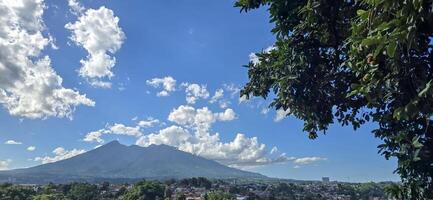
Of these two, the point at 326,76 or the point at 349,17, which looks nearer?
the point at 349,17

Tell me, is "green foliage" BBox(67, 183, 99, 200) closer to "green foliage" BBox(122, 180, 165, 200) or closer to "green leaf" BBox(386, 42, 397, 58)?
"green foliage" BBox(122, 180, 165, 200)

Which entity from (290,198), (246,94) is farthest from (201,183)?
(246,94)

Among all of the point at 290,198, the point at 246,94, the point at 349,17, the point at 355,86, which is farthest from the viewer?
the point at 290,198

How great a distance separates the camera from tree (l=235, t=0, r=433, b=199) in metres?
4.51

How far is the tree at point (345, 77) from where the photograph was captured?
4508mm

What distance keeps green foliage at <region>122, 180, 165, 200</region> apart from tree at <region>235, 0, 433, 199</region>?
230 ft

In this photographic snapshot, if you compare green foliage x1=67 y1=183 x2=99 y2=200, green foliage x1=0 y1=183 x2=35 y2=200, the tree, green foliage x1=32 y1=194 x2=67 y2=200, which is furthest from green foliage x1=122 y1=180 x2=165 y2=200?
the tree

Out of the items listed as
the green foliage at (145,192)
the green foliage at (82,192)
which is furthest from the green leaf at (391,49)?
the green foliage at (82,192)

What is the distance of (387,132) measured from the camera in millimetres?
6945

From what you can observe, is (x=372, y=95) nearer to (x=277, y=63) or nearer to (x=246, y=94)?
(x=277, y=63)

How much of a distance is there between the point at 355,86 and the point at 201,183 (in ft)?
356

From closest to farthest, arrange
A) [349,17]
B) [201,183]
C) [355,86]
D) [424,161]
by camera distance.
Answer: [355,86], [424,161], [349,17], [201,183]

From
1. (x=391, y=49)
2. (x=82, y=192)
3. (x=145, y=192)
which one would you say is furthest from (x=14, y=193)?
(x=391, y=49)

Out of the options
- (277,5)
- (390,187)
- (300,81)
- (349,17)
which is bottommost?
(390,187)
